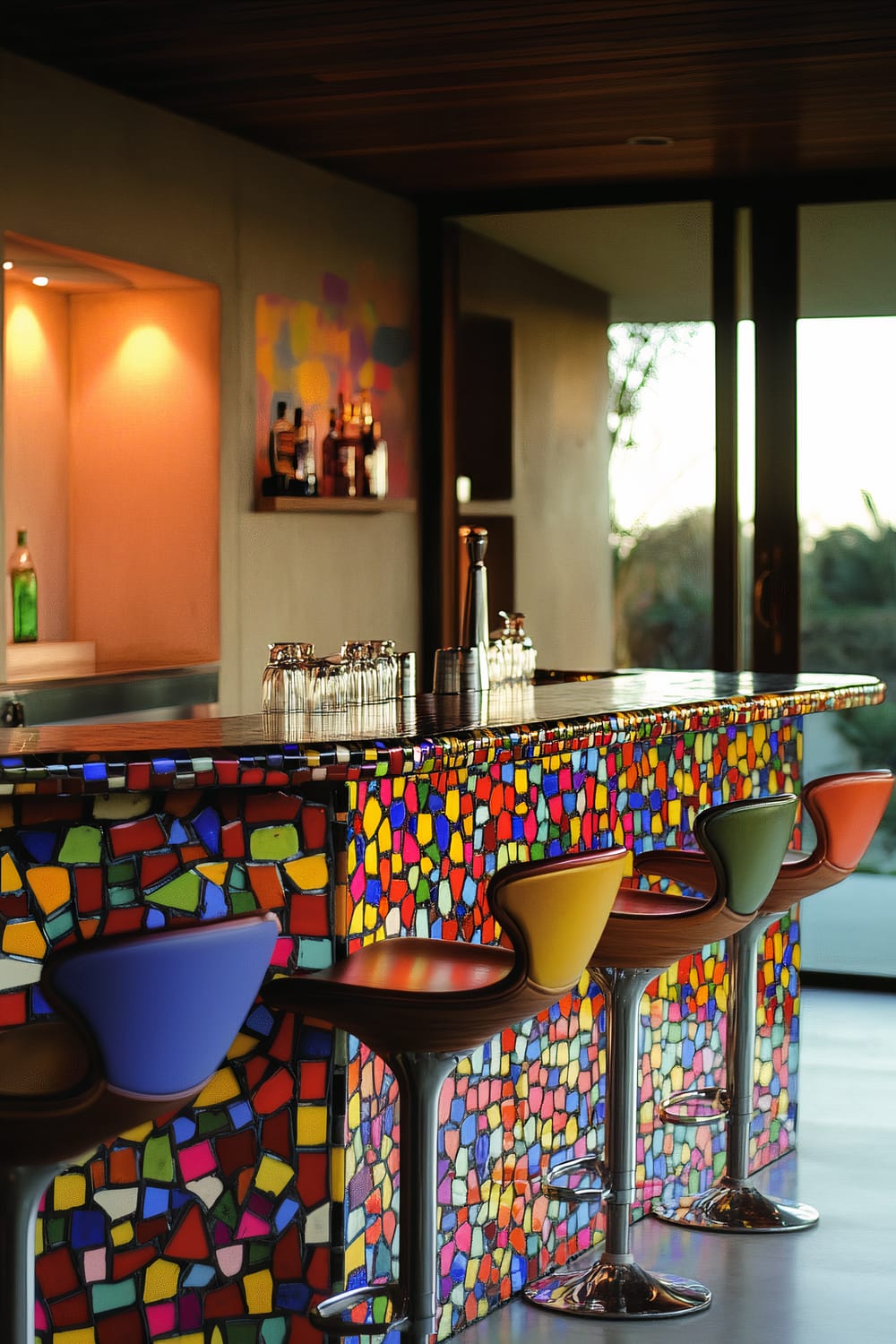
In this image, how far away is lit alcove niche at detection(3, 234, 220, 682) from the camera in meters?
5.18

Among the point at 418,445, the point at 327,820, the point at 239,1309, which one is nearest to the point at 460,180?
the point at 418,445

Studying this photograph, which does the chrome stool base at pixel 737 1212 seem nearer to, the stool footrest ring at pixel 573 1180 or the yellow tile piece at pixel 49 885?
the stool footrest ring at pixel 573 1180

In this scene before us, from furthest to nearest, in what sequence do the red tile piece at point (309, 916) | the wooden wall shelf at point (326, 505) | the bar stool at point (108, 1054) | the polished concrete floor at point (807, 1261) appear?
the wooden wall shelf at point (326, 505), the polished concrete floor at point (807, 1261), the red tile piece at point (309, 916), the bar stool at point (108, 1054)

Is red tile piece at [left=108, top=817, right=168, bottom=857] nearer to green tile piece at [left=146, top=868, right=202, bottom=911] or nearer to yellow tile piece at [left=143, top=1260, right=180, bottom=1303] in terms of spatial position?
green tile piece at [left=146, top=868, right=202, bottom=911]

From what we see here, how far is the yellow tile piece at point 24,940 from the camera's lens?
2400 mm

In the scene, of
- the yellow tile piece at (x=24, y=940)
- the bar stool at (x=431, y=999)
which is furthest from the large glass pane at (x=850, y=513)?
the yellow tile piece at (x=24, y=940)

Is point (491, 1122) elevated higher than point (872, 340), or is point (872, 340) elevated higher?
point (872, 340)

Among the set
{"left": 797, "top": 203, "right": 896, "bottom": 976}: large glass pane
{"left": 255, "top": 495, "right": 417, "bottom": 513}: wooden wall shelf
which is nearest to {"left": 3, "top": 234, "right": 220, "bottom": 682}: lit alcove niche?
{"left": 255, "top": 495, "right": 417, "bottom": 513}: wooden wall shelf

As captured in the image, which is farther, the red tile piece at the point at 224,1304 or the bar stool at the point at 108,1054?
the red tile piece at the point at 224,1304

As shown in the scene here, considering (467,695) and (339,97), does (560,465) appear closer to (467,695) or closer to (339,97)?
(339,97)

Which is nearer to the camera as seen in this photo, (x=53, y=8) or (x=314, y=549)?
(x=53, y=8)

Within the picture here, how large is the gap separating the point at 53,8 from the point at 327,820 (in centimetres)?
236

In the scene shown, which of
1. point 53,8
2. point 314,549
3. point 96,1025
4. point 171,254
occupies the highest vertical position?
point 53,8

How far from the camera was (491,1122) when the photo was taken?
318 centimetres
